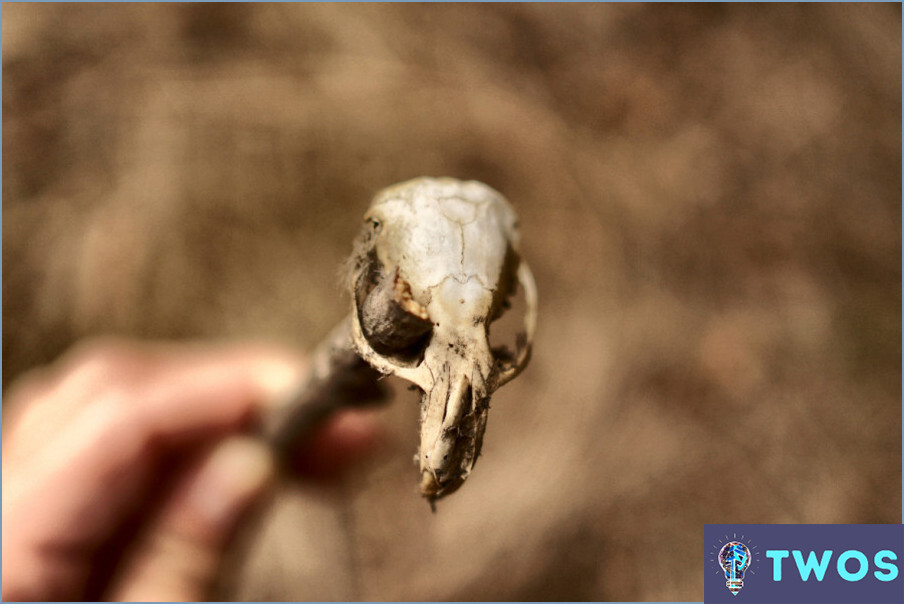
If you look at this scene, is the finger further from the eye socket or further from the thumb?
the eye socket

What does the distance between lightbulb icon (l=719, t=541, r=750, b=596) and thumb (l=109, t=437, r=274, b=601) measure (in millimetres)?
549

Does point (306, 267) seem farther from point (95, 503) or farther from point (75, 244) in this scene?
point (95, 503)

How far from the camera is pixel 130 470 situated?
67 centimetres

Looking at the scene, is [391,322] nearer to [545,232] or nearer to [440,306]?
[440,306]

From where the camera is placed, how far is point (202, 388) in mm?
713

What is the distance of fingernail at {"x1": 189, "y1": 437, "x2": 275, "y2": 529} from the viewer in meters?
0.67

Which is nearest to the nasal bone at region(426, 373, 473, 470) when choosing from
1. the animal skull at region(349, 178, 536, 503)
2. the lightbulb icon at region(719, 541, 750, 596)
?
the animal skull at region(349, 178, 536, 503)

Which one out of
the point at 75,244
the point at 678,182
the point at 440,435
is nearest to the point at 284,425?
the point at 440,435

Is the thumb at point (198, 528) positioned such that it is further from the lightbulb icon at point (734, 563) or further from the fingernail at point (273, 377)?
the lightbulb icon at point (734, 563)

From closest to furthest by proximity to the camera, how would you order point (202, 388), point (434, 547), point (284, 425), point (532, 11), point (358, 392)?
point (358, 392)
point (284, 425)
point (202, 388)
point (434, 547)
point (532, 11)

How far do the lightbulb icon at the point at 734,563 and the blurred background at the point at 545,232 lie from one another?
0.15 metres

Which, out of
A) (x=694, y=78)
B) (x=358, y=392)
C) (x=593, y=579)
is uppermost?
(x=694, y=78)

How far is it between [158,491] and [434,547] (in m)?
0.38

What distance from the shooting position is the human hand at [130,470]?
615 millimetres
